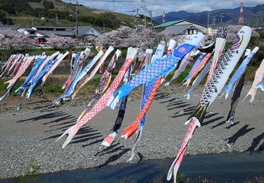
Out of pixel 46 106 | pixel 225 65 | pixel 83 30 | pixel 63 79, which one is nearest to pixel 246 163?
pixel 225 65

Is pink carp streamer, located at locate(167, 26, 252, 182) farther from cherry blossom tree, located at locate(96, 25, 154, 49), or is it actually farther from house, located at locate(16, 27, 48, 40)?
house, located at locate(16, 27, 48, 40)

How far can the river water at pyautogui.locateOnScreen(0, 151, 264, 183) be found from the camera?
26.2 feet

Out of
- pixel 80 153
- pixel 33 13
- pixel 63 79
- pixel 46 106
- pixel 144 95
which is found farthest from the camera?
pixel 33 13

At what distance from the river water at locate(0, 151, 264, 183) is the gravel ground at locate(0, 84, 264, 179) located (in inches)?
9.2

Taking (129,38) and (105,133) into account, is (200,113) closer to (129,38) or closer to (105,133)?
(105,133)

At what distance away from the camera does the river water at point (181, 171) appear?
8.00m

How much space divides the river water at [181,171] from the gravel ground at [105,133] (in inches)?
9.2

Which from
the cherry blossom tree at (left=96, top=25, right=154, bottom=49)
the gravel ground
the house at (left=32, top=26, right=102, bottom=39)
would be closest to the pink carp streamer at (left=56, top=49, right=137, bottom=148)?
the gravel ground

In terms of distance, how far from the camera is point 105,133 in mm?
11203

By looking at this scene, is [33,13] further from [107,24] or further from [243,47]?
[243,47]

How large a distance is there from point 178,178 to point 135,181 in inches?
53.0

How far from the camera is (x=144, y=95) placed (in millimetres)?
6945

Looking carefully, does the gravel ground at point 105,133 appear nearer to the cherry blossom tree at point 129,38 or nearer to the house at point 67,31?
the cherry blossom tree at point 129,38

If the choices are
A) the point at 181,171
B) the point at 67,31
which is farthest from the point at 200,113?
the point at 67,31
